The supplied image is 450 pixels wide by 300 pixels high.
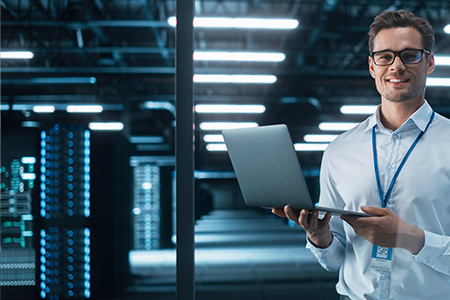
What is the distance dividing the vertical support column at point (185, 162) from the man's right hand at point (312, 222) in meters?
0.50

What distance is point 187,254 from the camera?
5.93 feet

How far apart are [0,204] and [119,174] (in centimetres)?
123

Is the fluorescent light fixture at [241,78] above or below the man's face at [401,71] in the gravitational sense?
above

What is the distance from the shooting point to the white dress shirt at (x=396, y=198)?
4.37ft

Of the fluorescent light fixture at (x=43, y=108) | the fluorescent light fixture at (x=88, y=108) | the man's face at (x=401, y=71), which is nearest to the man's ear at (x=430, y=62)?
the man's face at (x=401, y=71)

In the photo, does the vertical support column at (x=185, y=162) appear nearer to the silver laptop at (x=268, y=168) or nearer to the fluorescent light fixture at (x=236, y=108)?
the silver laptop at (x=268, y=168)

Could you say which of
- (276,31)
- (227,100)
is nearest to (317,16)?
(276,31)

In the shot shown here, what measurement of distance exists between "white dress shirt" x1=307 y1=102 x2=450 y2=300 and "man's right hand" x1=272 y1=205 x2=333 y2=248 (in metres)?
0.04

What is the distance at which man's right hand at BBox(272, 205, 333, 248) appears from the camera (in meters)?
1.33

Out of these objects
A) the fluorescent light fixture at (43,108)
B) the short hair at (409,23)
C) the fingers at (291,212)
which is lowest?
the fingers at (291,212)

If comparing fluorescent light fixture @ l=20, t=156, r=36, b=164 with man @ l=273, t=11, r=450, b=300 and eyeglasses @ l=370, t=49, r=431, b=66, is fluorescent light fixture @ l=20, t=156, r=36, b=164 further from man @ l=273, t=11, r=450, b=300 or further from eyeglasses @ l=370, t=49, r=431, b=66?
eyeglasses @ l=370, t=49, r=431, b=66

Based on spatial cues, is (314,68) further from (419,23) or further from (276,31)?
(419,23)

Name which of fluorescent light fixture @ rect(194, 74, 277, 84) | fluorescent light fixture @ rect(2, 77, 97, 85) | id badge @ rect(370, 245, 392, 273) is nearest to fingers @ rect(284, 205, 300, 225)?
id badge @ rect(370, 245, 392, 273)

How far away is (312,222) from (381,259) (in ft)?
0.79
